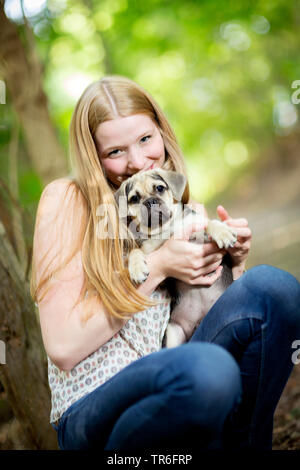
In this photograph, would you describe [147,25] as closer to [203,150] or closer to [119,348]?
[119,348]

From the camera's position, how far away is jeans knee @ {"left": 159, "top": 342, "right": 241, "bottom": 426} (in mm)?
1625

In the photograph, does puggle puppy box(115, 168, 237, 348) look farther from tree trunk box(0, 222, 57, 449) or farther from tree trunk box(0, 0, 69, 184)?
tree trunk box(0, 0, 69, 184)

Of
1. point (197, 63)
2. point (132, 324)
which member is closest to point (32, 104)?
point (132, 324)

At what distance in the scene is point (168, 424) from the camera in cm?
168

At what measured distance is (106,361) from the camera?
2037 millimetres

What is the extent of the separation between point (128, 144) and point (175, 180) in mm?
475

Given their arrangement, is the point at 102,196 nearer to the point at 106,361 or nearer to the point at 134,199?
the point at 134,199

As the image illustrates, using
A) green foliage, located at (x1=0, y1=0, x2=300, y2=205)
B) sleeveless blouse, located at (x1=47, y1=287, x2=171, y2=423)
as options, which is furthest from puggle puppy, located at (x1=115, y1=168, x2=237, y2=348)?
green foliage, located at (x1=0, y1=0, x2=300, y2=205)

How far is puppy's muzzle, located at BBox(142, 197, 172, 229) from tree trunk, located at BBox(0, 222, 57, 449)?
0.87 metres

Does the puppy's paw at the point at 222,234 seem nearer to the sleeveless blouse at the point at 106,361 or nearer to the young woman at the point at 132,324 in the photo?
the young woman at the point at 132,324

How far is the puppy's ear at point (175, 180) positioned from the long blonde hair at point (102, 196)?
0.18 meters

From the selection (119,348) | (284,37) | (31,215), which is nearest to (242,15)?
(284,37)

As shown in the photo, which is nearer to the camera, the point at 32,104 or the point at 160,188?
the point at 160,188
